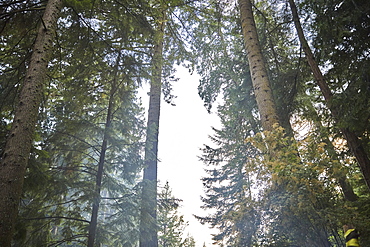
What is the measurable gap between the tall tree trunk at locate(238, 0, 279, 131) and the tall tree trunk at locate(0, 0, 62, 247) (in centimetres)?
438

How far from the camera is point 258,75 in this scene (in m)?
5.66

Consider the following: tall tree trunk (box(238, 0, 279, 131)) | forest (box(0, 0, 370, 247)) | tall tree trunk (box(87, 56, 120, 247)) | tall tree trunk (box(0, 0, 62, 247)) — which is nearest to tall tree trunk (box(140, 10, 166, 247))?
forest (box(0, 0, 370, 247))

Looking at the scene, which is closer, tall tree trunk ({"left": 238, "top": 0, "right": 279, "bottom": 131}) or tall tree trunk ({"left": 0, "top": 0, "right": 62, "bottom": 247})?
tall tree trunk ({"left": 0, "top": 0, "right": 62, "bottom": 247})

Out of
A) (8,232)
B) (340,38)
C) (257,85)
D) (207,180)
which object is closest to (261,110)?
(257,85)

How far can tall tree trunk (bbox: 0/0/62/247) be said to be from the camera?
269 centimetres

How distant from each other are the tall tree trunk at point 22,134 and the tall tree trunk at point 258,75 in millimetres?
4375

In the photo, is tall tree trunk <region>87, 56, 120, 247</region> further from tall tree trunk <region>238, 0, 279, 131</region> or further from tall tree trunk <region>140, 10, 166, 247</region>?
tall tree trunk <region>238, 0, 279, 131</region>

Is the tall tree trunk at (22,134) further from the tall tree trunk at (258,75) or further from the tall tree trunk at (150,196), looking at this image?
the tall tree trunk at (258,75)

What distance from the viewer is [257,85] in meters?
5.58

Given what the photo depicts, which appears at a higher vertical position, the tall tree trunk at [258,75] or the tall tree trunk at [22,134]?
the tall tree trunk at [258,75]

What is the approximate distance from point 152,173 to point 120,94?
296 centimetres

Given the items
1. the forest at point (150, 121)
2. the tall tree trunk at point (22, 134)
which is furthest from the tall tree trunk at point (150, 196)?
the tall tree trunk at point (22, 134)

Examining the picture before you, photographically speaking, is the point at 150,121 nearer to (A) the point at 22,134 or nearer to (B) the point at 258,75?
(B) the point at 258,75

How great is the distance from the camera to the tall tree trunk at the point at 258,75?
5.12 meters
